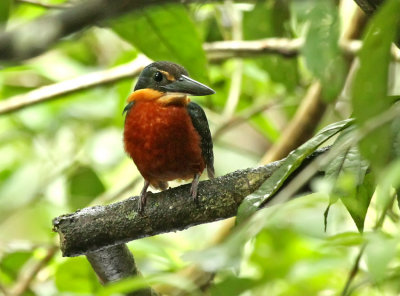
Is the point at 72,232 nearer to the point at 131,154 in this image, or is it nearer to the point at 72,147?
the point at 131,154

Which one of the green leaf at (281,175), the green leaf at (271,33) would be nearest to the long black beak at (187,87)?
the green leaf at (281,175)

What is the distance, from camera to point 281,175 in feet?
4.45

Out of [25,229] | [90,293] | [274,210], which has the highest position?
[274,210]

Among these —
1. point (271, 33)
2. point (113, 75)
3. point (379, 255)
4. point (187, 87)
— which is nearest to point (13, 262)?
point (113, 75)

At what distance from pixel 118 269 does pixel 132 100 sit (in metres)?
0.65

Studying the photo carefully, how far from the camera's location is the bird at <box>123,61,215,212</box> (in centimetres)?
223

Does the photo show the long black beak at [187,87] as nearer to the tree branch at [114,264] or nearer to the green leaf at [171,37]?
the green leaf at [171,37]

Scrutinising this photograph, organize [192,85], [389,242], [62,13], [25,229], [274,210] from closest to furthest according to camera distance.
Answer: [62,13] < [274,210] < [389,242] < [192,85] < [25,229]

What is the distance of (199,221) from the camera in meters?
1.79

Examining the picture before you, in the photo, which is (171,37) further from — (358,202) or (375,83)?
(375,83)

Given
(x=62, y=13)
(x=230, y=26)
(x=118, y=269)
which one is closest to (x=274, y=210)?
(x=62, y=13)

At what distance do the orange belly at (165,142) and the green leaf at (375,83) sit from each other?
1.40 metres

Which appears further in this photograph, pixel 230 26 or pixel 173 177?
pixel 230 26

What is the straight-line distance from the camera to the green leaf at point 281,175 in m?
1.30
